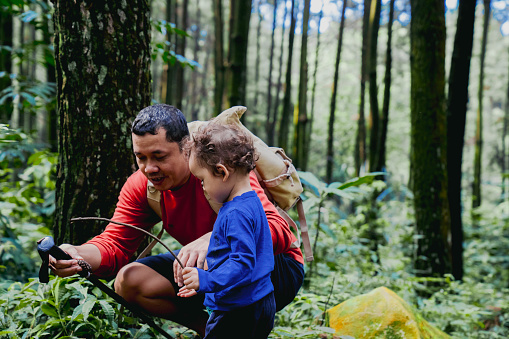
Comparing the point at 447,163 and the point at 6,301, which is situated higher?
the point at 447,163

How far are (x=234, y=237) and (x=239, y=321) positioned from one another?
1.38 ft

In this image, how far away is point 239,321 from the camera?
175 centimetres

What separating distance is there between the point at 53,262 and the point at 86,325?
59 cm

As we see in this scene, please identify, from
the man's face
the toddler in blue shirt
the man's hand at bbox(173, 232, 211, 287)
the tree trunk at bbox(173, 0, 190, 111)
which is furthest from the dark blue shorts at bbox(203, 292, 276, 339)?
the tree trunk at bbox(173, 0, 190, 111)

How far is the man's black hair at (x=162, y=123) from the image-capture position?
200 centimetres

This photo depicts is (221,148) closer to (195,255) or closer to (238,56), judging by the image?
(195,255)

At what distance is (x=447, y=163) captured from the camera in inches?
216

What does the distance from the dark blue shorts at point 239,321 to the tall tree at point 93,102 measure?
126 centimetres

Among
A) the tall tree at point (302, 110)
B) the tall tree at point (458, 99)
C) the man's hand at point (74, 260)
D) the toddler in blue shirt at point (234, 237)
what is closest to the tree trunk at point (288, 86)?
the tall tree at point (302, 110)

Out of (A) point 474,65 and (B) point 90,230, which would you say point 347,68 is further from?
(B) point 90,230

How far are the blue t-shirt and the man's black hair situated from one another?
53 centimetres

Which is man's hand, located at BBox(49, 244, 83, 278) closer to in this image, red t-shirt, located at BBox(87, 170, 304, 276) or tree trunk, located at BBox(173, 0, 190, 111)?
red t-shirt, located at BBox(87, 170, 304, 276)

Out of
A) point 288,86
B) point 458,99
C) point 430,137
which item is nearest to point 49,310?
point 430,137

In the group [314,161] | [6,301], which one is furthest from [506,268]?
[314,161]
